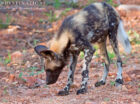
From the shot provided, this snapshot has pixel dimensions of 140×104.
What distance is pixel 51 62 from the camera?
4637 mm

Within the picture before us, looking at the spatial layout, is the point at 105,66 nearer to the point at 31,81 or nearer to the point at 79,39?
the point at 79,39

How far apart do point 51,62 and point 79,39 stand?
51cm

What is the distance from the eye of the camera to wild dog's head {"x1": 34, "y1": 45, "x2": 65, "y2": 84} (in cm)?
450

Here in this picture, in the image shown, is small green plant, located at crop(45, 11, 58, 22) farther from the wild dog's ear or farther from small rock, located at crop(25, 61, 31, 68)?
the wild dog's ear

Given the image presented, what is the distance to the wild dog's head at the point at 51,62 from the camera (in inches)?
177

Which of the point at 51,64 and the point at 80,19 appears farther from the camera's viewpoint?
the point at 80,19

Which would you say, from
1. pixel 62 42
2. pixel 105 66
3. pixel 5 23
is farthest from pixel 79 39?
pixel 5 23

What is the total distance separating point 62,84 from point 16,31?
5.05 meters

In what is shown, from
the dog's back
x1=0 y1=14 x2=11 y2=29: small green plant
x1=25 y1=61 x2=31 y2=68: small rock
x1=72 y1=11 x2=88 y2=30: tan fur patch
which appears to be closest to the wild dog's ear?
the dog's back

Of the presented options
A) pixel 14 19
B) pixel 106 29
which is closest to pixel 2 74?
pixel 106 29

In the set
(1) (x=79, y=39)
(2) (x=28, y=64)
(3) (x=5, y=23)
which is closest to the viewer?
(1) (x=79, y=39)

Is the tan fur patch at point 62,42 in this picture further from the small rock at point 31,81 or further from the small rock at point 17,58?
the small rock at point 17,58

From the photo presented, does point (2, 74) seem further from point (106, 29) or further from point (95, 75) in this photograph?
point (106, 29)

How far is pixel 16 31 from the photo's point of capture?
9.94 m
